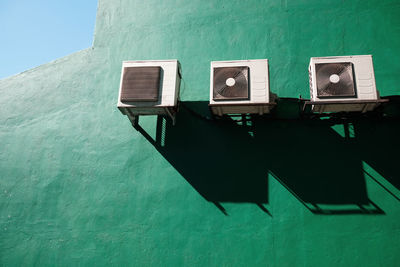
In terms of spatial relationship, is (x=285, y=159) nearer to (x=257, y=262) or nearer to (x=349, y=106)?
(x=349, y=106)

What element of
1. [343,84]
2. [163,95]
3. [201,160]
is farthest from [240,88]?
[343,84]

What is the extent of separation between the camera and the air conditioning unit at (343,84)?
4871 mm

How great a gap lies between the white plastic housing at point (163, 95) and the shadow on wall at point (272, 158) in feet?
1.86

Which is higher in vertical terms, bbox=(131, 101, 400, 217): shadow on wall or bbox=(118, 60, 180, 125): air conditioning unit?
bbox=(118, 60, 180, 125): air conditioning unit

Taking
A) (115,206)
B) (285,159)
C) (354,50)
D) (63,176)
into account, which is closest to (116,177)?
(115,206)

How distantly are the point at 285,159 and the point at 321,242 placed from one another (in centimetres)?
140

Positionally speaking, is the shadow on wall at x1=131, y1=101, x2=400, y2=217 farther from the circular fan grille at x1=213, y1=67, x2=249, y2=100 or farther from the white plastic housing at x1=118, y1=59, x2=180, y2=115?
the circular fan grille at x1=213, y1=67, x2=249, y2=100

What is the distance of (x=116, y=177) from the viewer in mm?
5664

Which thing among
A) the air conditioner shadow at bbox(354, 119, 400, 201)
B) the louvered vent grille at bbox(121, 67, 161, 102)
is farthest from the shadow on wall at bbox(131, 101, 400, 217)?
the louvered vent grille at bbox(121, 67, 161, 102)

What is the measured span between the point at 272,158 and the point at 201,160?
1.22m

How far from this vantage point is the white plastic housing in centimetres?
521

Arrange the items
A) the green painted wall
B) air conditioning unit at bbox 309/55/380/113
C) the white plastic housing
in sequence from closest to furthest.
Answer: air conditioning unit at bbox 309/55/380/113, the green painted wall, the white plastic housing

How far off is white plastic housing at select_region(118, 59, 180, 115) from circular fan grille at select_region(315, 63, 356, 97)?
2322 millimetres

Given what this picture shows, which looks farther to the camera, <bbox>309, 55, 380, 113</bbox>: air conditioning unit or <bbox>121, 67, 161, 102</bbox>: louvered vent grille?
<bbox>121, 67, 161, 102</bbox>: louvered vent grille
